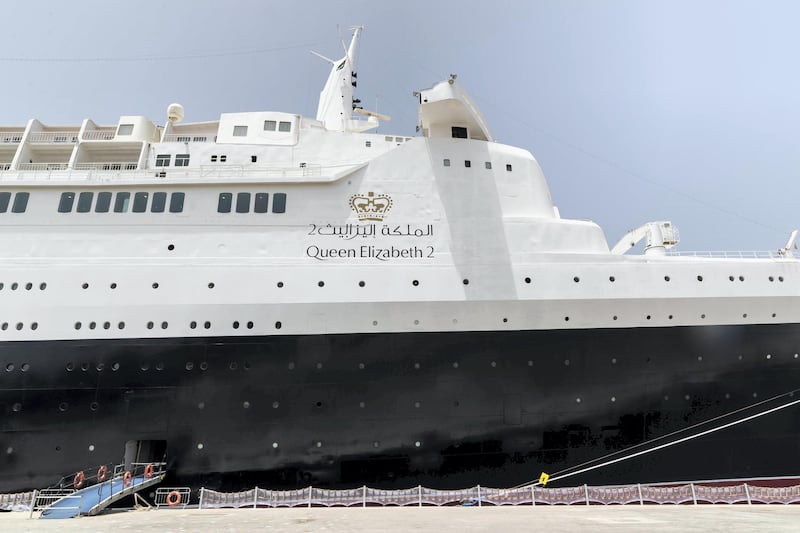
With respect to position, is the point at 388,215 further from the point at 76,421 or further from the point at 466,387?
the point at 76,421

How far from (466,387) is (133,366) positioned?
6.84 meters

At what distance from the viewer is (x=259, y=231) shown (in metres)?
10.8

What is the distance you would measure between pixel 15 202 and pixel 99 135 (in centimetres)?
294

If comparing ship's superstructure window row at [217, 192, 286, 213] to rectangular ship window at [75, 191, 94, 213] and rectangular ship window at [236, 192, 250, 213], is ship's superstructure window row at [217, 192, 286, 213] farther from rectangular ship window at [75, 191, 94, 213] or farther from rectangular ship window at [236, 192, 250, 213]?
rectangular ship window at [75, 191, 94, 213]

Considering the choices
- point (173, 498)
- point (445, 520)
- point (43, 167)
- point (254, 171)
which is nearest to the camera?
point (445, 520)

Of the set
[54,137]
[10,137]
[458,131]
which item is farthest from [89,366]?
[458,131]

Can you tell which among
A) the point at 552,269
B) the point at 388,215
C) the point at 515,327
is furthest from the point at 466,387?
the point at 388,215

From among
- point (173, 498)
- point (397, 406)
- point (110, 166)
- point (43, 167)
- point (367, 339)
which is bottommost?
point (173, 498)

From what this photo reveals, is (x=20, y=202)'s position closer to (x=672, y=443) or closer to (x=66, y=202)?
(x=66, y=202)

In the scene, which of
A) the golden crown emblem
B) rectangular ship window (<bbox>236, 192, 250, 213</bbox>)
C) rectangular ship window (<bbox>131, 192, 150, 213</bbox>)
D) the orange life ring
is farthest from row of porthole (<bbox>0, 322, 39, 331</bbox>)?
the golden crown emblem

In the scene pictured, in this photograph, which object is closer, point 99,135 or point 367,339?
point 367,339

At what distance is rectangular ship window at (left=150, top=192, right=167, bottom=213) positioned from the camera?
10883mm

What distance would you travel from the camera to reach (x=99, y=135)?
1288cm

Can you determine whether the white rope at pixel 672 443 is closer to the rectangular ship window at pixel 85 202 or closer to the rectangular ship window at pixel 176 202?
the rectangular ship window at pixel 176 202
